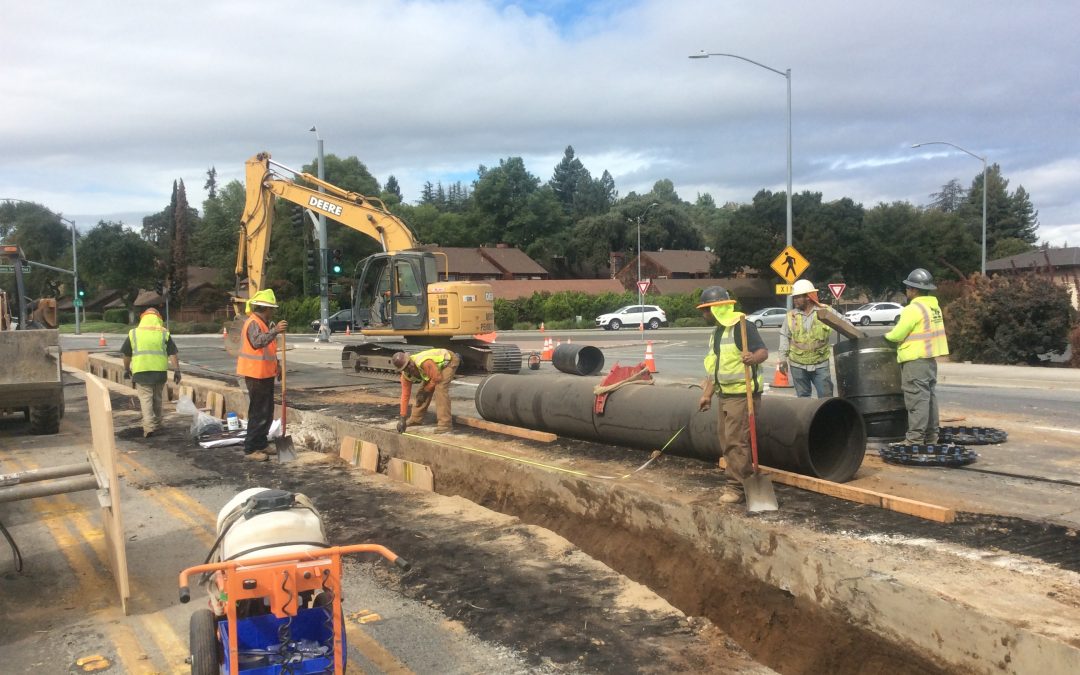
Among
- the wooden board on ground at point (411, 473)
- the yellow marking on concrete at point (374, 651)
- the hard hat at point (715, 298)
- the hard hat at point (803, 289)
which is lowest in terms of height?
the yellow marking on concrete at point (374, 651)

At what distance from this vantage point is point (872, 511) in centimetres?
598

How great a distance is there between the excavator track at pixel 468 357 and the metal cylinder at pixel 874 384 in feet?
34.2

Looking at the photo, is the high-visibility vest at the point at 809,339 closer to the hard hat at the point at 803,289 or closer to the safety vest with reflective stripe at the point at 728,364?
the hard hat at the point at 803,289

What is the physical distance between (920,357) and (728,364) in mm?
2640

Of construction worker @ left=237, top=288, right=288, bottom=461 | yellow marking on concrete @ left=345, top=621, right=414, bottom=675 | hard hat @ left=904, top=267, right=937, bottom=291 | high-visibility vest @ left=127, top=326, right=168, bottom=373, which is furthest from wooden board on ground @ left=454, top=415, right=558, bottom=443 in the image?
yellow marking on concrete @ left=345, top=621, right=414, bottom=675

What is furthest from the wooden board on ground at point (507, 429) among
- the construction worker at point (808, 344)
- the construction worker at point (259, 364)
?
the construction worker at point (808, 344)

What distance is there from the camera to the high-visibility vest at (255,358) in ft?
31.3

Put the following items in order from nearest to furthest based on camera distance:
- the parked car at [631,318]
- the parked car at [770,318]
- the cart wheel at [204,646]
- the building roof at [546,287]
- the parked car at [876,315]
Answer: the cart wheel at [204,646] → the parked car at [876,315] → the parked car at [770,318] → the parked car at [631,318] → the building roof at [546,287]

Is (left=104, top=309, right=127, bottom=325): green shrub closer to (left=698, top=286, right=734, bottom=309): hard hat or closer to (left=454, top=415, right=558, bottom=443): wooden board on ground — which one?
(left=454, top=415, right=558, bottom=443): wooden board on ground

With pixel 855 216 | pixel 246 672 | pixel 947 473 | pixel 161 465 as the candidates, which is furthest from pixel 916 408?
pixel 855 216

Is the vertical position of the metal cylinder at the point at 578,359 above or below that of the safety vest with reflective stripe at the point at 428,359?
below

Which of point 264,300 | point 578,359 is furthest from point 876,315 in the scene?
point 264,300

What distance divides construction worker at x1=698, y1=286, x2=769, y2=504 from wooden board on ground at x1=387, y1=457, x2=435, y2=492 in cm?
347

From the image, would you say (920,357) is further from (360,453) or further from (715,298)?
(360,453)
